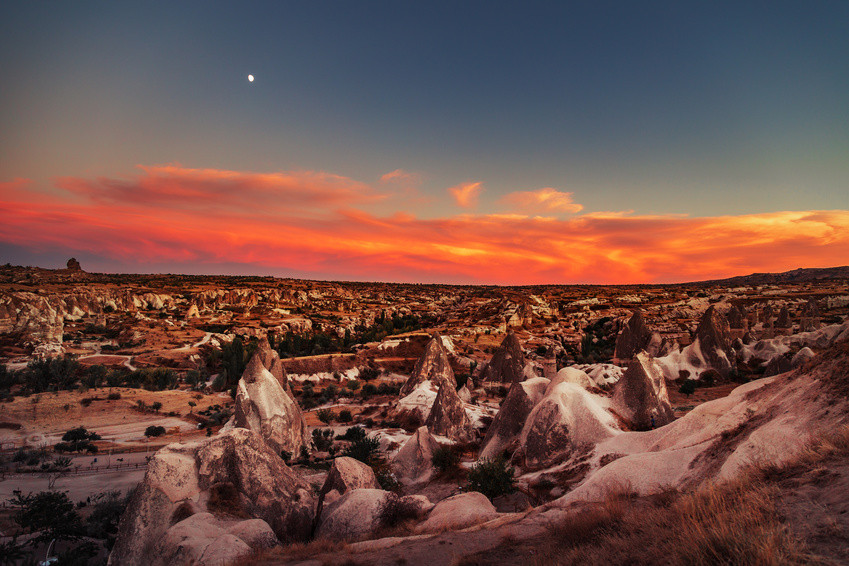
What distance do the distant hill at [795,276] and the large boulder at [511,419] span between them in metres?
174

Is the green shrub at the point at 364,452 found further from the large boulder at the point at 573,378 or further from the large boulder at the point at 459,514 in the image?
the large boulder at the point at 459,514

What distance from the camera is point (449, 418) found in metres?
32.5

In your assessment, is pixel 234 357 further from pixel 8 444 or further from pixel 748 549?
pixel 748 549

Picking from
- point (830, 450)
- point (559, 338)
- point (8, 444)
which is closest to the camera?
point (830, 450)

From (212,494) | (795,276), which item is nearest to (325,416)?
(212,494)

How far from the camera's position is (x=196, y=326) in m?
99.4

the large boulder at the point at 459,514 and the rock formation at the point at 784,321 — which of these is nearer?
the large boulder at the point at 459,514

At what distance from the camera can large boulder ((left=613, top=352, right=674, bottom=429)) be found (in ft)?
84.6

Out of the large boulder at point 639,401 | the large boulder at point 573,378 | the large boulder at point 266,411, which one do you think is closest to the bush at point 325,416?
the large boulder at point 266,411

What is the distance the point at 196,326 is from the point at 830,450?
113 meters

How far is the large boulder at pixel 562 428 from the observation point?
2191 centimetres

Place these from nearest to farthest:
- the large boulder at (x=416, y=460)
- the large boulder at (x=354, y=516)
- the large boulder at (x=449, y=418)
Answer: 1. the large boulder at (x=354, y=516)
2. the large boulder at (x=416, y=460)
3. the large boulder at (x=449, y=418)

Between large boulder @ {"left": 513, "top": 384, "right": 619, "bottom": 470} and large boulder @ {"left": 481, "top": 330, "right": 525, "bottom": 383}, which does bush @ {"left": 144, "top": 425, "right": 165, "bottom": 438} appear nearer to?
large boulder @ {"left": 513, "top": 384, "right": 619, "bottom": 470}

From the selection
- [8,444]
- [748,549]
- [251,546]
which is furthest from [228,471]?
[8,444]
